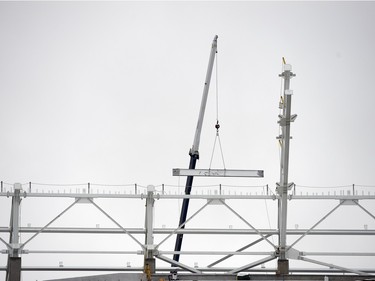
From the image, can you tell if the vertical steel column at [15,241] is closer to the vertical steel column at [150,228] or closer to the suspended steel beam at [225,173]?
the vertical steel column at [150,228]

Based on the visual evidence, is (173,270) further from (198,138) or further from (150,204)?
(198,138)

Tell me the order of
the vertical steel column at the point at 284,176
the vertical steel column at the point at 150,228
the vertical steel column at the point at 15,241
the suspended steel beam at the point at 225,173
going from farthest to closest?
the suspended steel beam at the point at 225,173 < the vertical steel column at the point at 150,228 < the vertical steel column at the point at 15,241 < the vertical steel column at the point at 284,176

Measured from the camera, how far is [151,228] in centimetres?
6366

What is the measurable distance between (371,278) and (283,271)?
255 inches

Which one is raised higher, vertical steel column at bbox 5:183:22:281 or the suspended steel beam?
the suspended steel beam

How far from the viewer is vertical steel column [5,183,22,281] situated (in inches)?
2469

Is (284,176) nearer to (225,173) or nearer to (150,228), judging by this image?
(225,173)

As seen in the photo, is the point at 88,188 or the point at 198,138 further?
the point at 198,138

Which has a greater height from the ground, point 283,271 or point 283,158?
point 283,158

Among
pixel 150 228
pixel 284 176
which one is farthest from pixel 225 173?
pixel 150 228

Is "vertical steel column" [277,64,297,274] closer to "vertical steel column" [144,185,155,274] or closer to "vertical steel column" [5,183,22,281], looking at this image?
"vertical steel column" [144,185,155,274]

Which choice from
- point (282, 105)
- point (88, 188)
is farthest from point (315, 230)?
point (88, 188)

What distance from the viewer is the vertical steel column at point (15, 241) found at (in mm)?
62709

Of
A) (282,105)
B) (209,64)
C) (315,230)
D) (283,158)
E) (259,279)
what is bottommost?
(259,279)
